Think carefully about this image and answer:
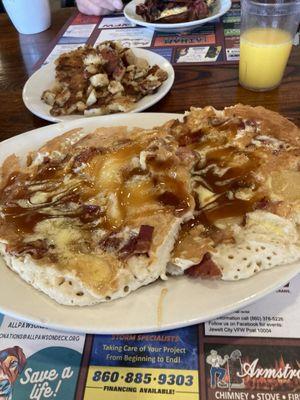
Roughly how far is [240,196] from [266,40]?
1.16 m

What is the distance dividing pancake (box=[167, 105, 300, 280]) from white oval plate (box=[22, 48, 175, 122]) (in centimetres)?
46

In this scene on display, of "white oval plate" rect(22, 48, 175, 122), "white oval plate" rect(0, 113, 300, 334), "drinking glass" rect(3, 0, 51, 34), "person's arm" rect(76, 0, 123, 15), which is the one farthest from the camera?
"person's arm" rect(76, 0, 123, 15)

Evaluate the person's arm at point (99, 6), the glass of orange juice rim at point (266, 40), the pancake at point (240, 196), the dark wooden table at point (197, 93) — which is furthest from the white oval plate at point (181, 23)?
the pancake at point (240, 196)

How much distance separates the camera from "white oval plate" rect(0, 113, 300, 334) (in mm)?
934

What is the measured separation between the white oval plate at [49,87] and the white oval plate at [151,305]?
95 centimetres

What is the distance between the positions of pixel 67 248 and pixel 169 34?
2.06 m

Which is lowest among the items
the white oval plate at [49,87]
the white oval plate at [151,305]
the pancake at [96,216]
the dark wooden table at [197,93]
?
the dark wooden table at [197,93]

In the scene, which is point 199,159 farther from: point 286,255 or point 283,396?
point 283,396

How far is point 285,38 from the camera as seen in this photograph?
1901 millimetres

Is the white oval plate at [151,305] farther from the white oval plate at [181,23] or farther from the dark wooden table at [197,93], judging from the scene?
the white oval plate at [181,23]

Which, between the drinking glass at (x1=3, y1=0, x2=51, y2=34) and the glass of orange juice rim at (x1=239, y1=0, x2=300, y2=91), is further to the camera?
the drinking glass at (x1=3, y1=0, x2=51, y2=34)

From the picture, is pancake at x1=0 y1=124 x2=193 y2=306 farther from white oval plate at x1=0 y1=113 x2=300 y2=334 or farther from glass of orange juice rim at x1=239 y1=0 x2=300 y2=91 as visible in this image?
glass of orange juice rim at x1=239 y1=0 x2=300 y2=91

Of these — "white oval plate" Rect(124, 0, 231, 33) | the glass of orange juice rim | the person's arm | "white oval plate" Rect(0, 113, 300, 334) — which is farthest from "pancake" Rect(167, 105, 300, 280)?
the person's arm

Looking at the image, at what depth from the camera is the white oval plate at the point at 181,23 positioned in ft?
8.11
